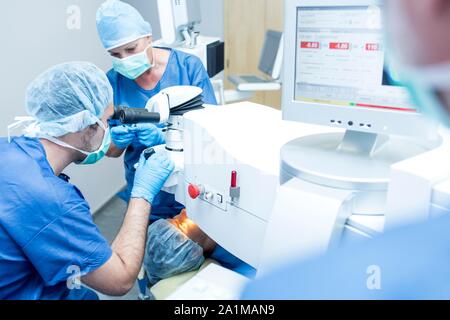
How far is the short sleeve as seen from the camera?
108cm

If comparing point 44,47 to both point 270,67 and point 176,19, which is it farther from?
point 270,67

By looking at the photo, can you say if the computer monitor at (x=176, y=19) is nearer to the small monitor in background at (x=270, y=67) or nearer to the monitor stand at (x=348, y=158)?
the small monitor in background at (x=270, y=67)

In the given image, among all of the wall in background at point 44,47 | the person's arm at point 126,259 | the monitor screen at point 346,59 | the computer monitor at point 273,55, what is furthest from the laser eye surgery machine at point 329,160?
the computer monitor at point 273,55

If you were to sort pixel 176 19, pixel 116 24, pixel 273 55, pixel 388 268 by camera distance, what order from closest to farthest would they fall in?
pixel 388 268, pixel 116 24, pixel 176 19, pixel 273 55

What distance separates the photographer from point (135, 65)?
1831mm

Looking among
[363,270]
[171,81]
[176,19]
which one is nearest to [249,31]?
[176,19]

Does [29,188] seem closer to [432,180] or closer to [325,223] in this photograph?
[325,223]

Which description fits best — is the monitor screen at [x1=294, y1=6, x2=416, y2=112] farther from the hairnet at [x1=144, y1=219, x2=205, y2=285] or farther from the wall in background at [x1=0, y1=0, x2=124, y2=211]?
the wall in background at [x1=0, y1=0, x2=124, y2=211]

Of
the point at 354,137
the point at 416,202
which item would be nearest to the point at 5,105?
the point at 354,137

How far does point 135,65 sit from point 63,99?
67cm

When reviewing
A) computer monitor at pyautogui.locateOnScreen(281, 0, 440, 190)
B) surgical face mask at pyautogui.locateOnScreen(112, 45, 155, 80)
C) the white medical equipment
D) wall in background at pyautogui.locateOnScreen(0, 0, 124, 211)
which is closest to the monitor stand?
computer monitor at pyautogui.locateOnScreen(281, 0, 440, 190)
